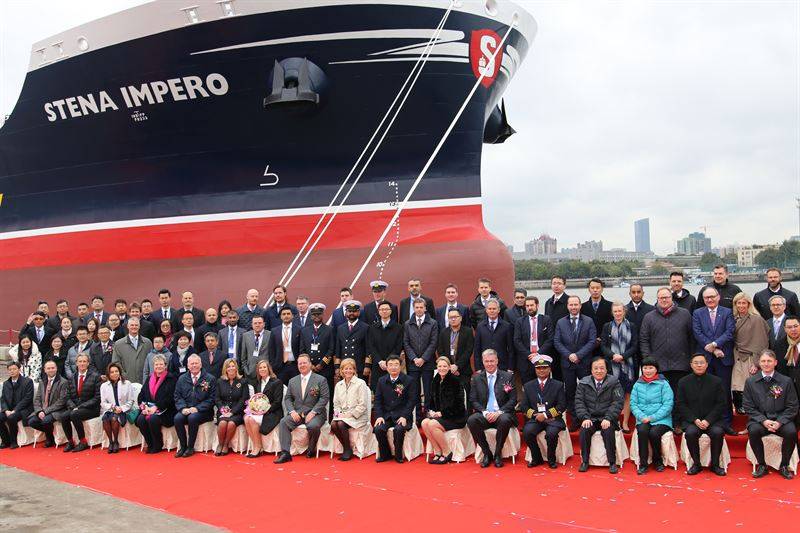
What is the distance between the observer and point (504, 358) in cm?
730

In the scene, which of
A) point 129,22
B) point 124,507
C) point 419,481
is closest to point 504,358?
point 419,481

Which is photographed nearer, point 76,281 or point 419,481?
point 419,481

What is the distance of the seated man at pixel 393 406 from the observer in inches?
273

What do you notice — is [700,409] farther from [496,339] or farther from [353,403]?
[353,403]

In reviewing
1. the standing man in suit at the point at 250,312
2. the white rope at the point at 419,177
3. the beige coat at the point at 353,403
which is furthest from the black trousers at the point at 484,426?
the white rope at the point at 419,177

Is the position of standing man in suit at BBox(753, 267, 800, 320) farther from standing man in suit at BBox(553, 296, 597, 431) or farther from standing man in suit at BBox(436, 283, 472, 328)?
standing man in suit at BBox(436, 283, 472, 328)

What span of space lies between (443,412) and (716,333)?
274 cm

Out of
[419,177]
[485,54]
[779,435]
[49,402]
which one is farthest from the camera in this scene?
[485,54]

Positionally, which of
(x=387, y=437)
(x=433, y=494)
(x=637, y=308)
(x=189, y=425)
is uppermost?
(x=637, y=308)

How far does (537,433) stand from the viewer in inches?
254

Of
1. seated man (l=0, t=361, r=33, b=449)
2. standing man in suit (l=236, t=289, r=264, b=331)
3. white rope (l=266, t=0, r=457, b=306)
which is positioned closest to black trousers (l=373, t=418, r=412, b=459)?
standing man in suit (l=236, t=289, r=264, b=331)

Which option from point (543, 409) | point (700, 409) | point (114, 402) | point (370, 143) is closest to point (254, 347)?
point (114, 402)

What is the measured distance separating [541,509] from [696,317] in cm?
275

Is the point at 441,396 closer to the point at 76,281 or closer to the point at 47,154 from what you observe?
the point at 76,281
